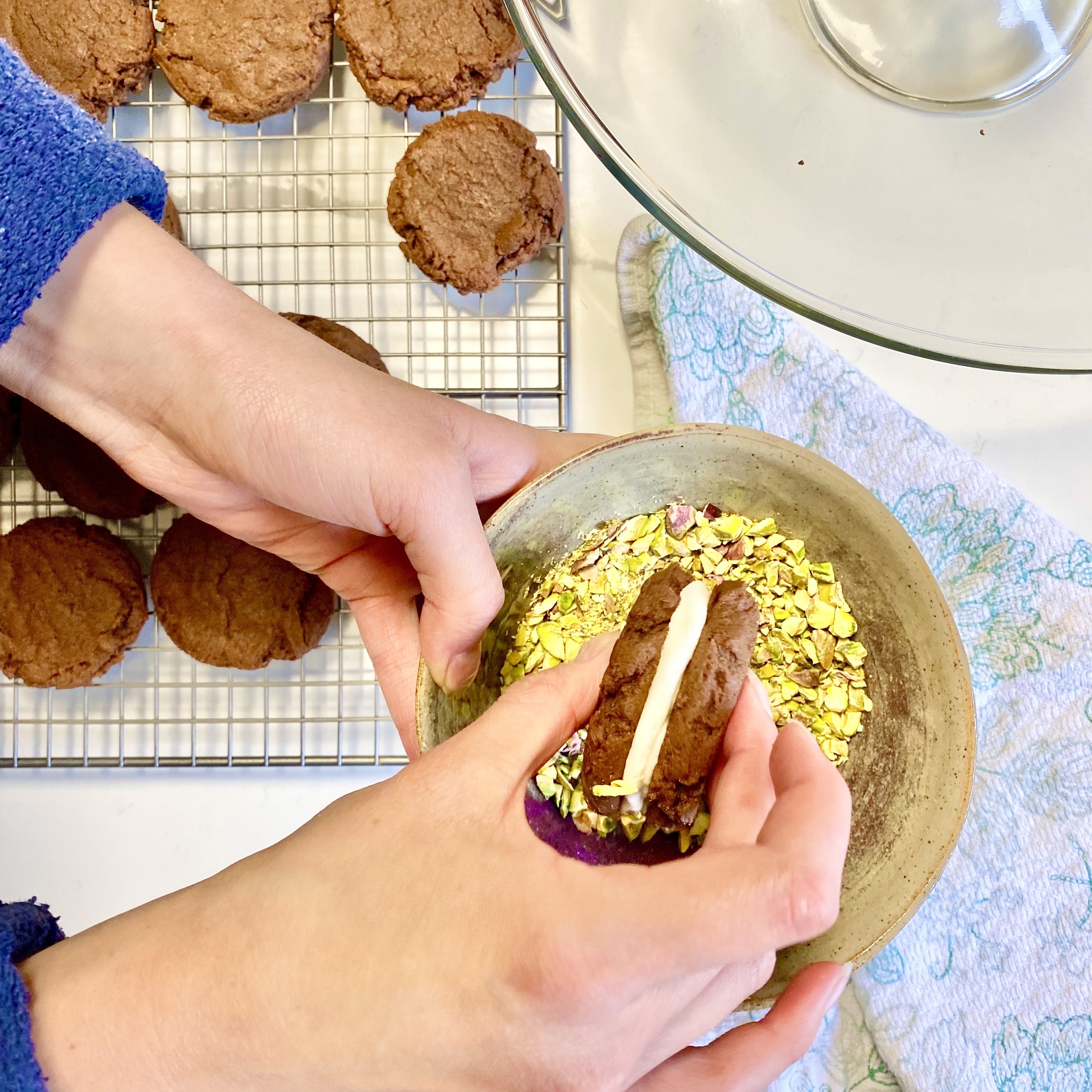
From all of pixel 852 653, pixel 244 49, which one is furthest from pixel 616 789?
pixel 244 49

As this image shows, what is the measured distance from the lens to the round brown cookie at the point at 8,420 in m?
0.98

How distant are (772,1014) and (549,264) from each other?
74 cm

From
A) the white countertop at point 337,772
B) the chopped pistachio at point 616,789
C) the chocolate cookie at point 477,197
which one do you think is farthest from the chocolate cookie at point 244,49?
the chopped pistachio at point 616,789

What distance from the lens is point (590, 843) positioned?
0.75 metres

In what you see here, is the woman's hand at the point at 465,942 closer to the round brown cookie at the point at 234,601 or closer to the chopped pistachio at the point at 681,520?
the chopped pistachio at the point at 681,520

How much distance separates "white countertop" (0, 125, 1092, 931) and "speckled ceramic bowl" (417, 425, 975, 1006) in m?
0.26

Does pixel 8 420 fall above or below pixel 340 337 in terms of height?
below

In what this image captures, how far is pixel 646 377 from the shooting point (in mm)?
984

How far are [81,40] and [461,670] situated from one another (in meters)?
0.76

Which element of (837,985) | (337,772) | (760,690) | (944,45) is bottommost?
(337,772)

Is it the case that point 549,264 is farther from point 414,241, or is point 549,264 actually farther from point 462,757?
point 462,757

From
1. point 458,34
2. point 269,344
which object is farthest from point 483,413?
point 458,34

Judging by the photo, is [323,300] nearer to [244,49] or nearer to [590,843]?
[244,49]

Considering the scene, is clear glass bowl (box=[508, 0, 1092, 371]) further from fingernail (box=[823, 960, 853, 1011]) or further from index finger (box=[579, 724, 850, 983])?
fingernail (box=[823, 960, 853, 1011])
